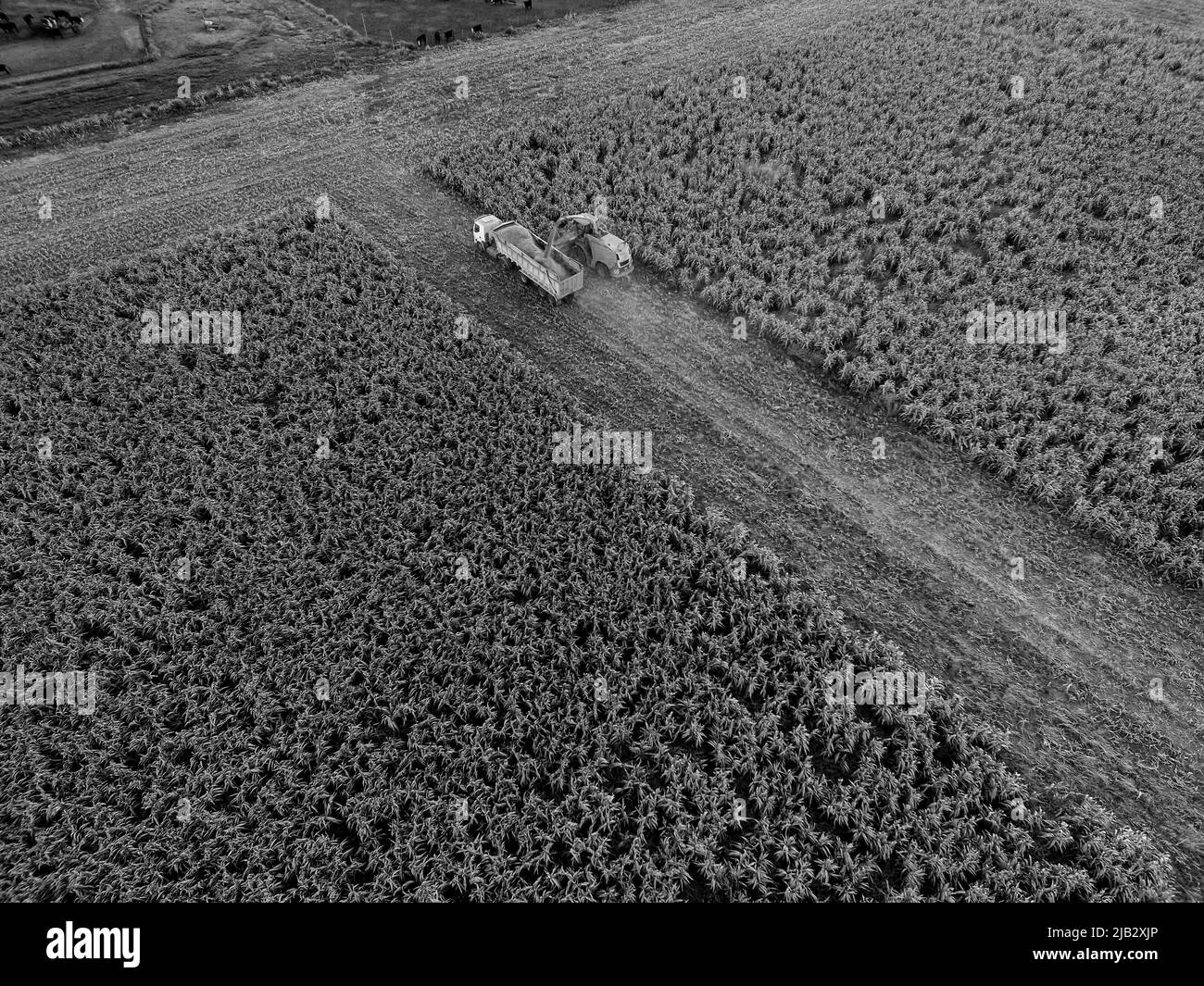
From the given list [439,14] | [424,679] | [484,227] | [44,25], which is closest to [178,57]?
[44,25]

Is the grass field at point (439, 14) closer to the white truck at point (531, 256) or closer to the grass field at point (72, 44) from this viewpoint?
the grass field at point (72, 44)

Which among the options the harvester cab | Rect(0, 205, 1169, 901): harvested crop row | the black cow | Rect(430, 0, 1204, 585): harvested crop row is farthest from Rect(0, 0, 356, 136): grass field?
the harvester cab

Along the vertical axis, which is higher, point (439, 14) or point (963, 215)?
point (439, 14)

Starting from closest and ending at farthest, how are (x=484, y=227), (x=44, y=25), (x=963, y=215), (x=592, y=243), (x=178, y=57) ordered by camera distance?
(x=592, y=243) < (x=484, y=227) < (x=963, y=215) < (x=178, y=57) < (x=44, y=25)

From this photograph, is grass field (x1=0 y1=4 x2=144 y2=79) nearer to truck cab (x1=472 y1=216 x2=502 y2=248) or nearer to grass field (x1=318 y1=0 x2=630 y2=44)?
grass field (x1=318 y1=0 x2=630 y2=44)

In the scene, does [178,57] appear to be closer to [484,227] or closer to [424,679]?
[484,227]

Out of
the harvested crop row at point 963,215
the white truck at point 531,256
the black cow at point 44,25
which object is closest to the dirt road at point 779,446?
the white truck at point 531,256
